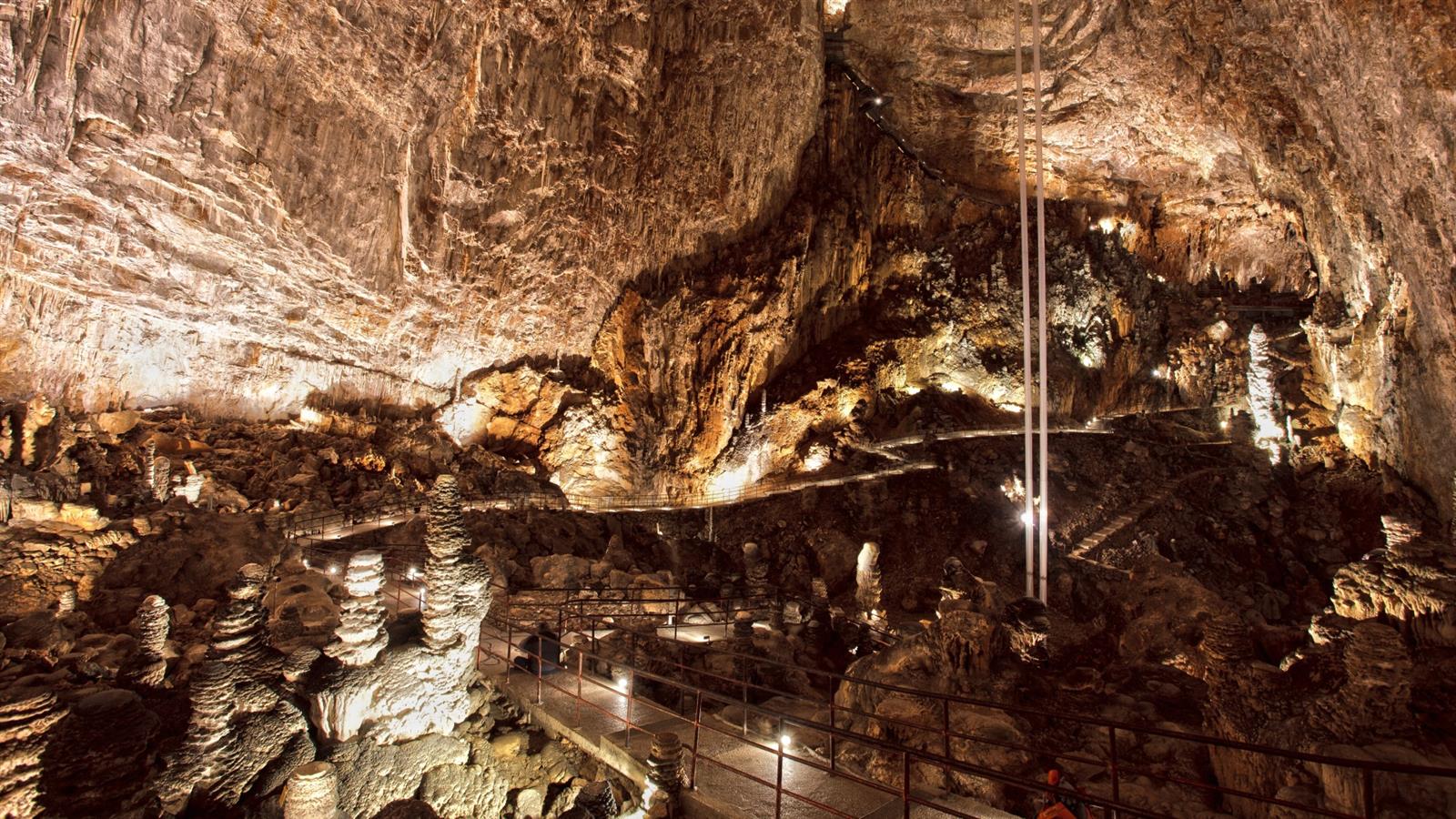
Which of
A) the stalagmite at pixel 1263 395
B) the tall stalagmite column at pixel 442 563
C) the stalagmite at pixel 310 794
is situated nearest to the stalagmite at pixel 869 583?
the tall stalagmite column at pixel 442 563

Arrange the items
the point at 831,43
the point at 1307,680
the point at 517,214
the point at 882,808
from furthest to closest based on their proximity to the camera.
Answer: the point at 831,43, the point at 517,214, the point at 1307,680, the point at 882,808

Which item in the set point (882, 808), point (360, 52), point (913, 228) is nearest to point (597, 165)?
point (360, 52)

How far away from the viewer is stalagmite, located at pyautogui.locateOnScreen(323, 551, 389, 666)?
6.46 m

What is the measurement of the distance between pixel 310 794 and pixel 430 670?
1.44m

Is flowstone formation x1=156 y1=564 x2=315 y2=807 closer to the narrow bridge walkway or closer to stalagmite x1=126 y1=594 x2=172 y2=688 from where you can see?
the narrow bridge walkway

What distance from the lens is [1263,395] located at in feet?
65.4

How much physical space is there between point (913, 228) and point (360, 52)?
18.1 meters

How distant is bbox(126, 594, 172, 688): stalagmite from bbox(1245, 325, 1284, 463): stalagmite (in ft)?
79.1

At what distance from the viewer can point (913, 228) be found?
2433 centimetres

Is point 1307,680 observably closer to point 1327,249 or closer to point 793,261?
point 1327,249

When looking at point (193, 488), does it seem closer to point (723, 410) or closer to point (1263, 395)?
point (723, 410)

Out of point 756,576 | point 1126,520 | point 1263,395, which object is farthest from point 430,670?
point 1263,395

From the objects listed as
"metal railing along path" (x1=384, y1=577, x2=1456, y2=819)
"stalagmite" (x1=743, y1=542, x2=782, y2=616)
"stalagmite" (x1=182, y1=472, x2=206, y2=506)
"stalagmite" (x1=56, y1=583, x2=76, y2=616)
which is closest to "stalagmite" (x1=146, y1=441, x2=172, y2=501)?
"stalagmite" (x1=182, y1=472, x2=206, y2=506)

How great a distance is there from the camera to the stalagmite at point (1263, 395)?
19297 mm
